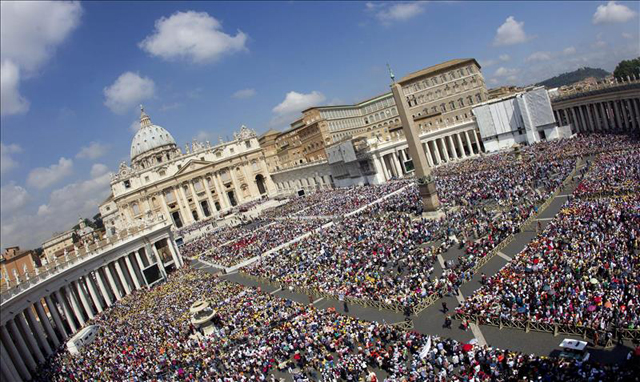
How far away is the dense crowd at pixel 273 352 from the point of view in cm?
1424

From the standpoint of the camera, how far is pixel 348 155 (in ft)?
240

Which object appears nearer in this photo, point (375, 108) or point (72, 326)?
point (72, 326)

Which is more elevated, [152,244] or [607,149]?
[152,244]

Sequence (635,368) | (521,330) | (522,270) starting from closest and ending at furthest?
1. (635,368)
2. (521,330)
3. (522,270)

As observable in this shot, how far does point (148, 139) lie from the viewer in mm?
135125

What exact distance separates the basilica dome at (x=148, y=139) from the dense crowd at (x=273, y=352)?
353 feet

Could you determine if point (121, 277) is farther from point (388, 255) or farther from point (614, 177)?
point (614, 177)

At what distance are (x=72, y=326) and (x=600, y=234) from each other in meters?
41.6

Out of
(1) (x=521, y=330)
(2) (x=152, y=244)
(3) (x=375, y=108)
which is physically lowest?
(1) (x=521, y=330)

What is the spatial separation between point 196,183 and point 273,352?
85.8 metres

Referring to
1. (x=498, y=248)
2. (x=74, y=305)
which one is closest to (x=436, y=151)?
(x=498, y=248)

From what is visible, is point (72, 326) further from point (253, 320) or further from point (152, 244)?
point (253, 320)

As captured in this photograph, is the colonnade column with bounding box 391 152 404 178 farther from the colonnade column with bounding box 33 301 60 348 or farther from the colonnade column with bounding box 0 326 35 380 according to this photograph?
the colonnade column with bounding box 0 326 35 380

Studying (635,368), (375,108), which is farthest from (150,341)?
(375,108)
